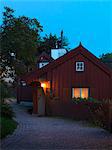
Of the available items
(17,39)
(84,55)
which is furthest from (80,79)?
(17,39)

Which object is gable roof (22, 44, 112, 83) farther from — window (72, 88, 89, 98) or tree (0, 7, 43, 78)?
tree (0, 7, 43, 78)

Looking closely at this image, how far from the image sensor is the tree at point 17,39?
64.2 feet

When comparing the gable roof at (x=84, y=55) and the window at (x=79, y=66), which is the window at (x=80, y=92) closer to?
the window at (x=79, y=66)

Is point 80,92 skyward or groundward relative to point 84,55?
groundward

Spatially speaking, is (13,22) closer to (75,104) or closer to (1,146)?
(75,104)

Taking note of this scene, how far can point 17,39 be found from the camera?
65.2 feet

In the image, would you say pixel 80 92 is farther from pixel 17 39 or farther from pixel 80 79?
pixel 17 39

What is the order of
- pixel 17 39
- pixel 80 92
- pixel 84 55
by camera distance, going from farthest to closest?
pixel 80 92
pixel 84 55
pixel 17 39

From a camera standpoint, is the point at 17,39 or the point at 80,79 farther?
the point at 80,79

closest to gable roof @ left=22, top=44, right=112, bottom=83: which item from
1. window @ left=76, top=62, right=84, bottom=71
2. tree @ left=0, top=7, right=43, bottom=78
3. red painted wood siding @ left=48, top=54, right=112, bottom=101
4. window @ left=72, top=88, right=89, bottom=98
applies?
red painted wood siding @ left=48, top=54, right=112, bottom=101

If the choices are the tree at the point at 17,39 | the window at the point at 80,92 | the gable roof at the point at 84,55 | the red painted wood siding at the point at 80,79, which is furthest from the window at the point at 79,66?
the tree at the point at 17,39

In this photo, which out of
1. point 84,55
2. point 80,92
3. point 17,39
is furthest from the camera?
point 80,92

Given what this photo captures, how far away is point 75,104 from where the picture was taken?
25.6 metres

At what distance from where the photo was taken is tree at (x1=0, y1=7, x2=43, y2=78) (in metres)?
19.6
